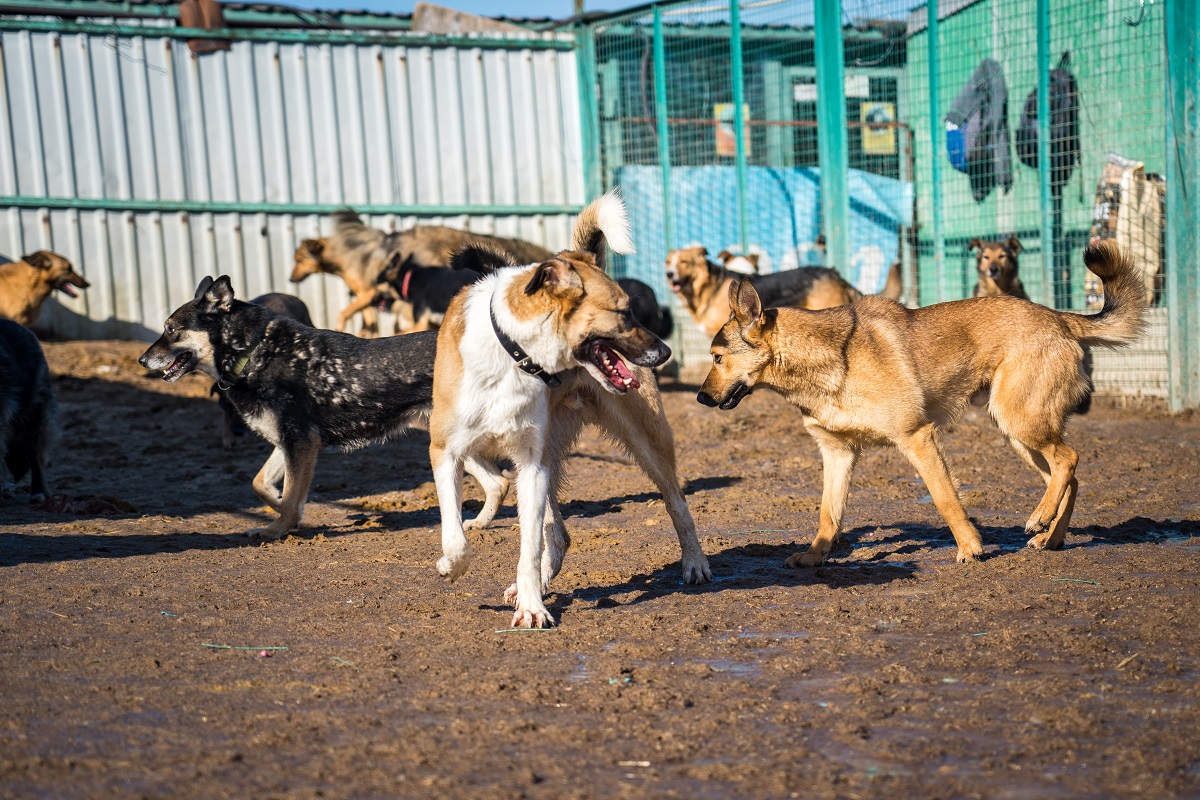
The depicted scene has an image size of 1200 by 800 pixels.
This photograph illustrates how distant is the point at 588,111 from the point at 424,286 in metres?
3.94

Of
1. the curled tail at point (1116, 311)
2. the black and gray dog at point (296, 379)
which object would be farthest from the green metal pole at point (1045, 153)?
the black and gray dog at point (296, 379)

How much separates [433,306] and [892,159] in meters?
5.25

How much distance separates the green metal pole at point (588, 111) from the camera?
1469cm

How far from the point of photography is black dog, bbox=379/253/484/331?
1223 centimetres

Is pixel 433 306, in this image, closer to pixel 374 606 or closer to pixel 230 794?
pixel 374 606

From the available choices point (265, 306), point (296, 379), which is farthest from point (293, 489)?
point (265, 306)

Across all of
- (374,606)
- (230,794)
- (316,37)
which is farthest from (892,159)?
(230,794)

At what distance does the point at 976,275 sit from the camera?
37.1 ft

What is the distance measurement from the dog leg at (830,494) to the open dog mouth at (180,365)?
385 centimetres

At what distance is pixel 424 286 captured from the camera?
12.5 meters

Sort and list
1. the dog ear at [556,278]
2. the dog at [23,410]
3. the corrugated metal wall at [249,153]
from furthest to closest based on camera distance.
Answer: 1. the corrugated metal wall at [249,153]
2. the dog at [23,410]
3. the dog ear at [556,278]

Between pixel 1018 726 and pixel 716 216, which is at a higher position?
pixel 716 216

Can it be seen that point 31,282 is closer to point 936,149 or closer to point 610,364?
point 936,149

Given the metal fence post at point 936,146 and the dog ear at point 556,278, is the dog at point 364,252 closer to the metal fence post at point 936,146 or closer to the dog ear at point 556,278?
the metal fence post at point 936,146
